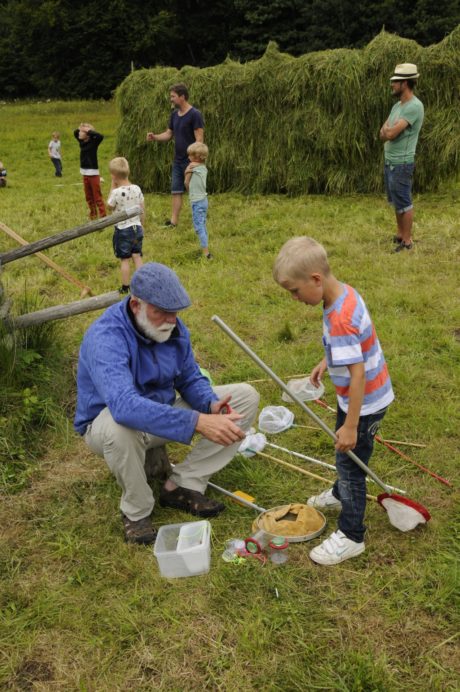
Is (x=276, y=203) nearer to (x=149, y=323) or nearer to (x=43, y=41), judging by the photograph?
(x=149, y=323)

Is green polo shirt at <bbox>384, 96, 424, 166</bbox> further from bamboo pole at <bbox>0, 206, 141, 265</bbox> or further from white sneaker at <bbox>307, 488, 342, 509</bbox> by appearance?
white sneaker at <bbox>307, 488, 342, 509</bbox>

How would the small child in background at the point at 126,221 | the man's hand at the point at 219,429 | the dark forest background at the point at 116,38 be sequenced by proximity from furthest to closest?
the dark forest background at the point at 116,38 → the small child in background at the point at 126,221 → the man's hand at the point at 219,429

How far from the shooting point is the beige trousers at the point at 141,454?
120 inches

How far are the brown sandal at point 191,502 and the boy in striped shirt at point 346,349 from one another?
81 centimetres

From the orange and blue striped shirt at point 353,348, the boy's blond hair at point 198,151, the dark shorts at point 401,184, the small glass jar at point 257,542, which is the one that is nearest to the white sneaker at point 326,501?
the small glass jar at point 257,542

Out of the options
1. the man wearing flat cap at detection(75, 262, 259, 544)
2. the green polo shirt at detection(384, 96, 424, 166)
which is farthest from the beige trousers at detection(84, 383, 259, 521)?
the green polo shirt at detection(384, 96, 424, 166)

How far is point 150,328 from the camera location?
312cm

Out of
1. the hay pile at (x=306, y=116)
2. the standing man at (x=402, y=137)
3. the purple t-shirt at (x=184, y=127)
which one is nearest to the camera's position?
the standing man at (x=402, y=137)

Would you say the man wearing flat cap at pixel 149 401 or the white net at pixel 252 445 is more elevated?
the man wearing flat cap at pixel 149 401

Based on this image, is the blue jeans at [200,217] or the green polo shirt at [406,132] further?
the blue jeans at [200,217]

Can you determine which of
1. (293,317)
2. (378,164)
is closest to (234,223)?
(378,164)

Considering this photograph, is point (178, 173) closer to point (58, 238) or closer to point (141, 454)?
point (58, 238)

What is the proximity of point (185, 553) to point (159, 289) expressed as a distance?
1.29 metres

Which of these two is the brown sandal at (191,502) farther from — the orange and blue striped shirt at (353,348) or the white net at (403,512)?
the orange and blue striped shirt at (353,348)
